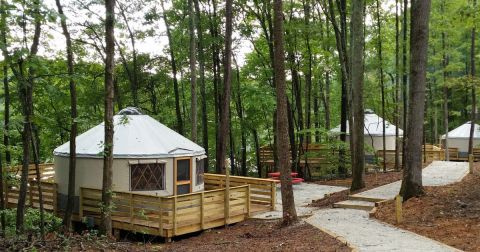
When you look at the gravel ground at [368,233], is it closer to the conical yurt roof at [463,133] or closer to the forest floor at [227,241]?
the forest floor at [227,241]

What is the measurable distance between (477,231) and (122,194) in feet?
23.9

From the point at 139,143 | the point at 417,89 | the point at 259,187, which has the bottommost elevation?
the point at 259,187

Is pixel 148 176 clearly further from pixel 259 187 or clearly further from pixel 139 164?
pixel 259 187

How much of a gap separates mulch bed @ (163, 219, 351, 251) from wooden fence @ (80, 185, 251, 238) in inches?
11.4

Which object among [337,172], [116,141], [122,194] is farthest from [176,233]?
[337,172]

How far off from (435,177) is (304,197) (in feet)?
13.6

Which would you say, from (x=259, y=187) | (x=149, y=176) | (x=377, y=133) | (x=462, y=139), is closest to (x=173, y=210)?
(x=149, y=176)

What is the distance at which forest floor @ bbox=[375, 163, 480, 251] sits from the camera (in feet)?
23.1

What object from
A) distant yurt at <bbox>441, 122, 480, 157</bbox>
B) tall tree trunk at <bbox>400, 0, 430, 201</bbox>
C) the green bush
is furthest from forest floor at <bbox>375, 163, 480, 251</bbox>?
distant yurt at <bbox>441, 122, 480, 157</bbox>

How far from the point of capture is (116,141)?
38.3ft

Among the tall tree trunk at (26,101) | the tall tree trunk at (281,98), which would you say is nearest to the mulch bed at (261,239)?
the tall tree trunk at (281,98)

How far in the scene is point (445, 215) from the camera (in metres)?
8.44

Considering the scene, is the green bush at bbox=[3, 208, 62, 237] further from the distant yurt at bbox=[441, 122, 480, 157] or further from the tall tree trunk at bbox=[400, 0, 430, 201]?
the distant yurt at bbox=[441, 122, 480, 157]

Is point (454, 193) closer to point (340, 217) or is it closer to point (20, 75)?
point (340, 217)
